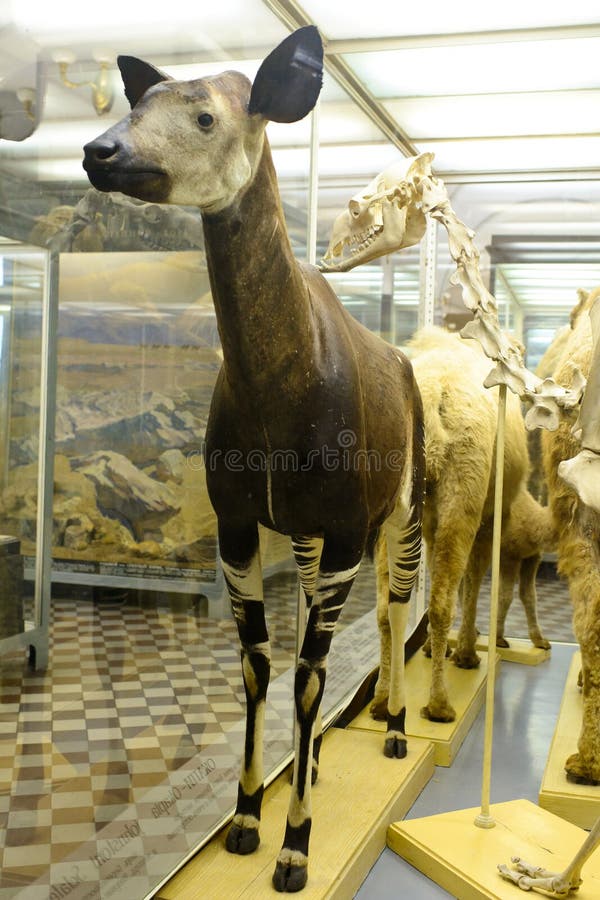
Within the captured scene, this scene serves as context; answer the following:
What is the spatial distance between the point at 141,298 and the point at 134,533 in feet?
1.96

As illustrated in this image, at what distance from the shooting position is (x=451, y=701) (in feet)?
14.5

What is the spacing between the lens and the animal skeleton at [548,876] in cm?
254

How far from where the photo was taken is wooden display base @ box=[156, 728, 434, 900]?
257cm

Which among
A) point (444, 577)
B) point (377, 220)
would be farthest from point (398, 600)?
point (377, 220)

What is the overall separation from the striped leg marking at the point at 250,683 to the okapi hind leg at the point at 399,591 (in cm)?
85

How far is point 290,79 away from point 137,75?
1.04 feet

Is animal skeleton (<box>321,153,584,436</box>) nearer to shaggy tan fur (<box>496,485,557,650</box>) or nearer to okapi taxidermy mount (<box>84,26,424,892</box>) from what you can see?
okapi taxidermy mount (<box>84,26,424,892</box>)

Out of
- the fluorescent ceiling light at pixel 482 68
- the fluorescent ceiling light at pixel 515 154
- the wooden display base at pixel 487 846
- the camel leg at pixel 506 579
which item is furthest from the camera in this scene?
the camel leg at pixel 506 579

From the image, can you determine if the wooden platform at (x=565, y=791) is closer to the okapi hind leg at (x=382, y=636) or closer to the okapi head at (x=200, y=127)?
the okapi hind leg at (x=382, y=636)

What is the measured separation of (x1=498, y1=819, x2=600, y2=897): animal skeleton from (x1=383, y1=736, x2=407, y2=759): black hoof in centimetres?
92

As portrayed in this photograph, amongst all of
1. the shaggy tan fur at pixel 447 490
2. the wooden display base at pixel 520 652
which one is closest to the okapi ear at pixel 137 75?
the shaggy tan fur at pixel 447 490

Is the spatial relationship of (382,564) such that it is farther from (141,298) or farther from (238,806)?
(141,298)

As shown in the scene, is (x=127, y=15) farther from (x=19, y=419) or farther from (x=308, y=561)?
(x=308, y=561)

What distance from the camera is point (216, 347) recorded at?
2807 mm
